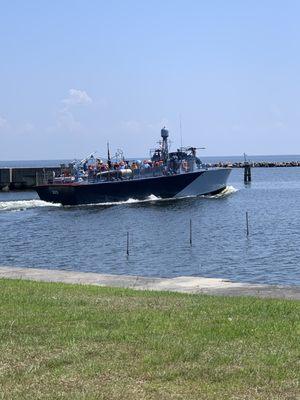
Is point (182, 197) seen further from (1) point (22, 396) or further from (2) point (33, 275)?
(1) point (22, 396)

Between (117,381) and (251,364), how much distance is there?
142cm

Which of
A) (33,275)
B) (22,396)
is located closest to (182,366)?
(22,396)

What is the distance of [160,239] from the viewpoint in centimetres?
3684

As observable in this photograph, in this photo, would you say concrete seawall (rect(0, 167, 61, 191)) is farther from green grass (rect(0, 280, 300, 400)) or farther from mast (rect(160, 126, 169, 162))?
green grass (rect(0, 280, 300, 400))

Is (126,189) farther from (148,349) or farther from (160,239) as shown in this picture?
(148,349)

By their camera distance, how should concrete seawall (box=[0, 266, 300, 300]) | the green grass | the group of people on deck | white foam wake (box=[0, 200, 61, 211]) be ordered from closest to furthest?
the green grass, concrete seawall (box=[0, 266, 300, 300]), white foam wake (box=[0, 200, 61, 211]), the group of people on deck

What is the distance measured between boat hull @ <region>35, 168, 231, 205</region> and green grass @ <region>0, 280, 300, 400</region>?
5233 cm

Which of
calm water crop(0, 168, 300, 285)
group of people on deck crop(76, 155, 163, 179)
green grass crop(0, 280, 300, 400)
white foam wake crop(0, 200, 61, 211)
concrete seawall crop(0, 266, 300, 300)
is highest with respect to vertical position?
group of people on deck crop(76, 155, 163, 179)

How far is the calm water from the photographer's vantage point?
1030 inches

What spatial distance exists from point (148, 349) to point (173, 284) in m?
7.61

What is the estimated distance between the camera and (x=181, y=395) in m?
6.15

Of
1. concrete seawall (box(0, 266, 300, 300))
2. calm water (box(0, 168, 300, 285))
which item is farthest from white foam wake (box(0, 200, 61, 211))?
concrete seawall (box(0, 266, 300, 300))

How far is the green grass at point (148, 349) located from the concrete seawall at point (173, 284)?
208 centimetres

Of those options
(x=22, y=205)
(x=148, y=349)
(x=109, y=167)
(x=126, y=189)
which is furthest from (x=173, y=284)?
(x=109, y=167)
